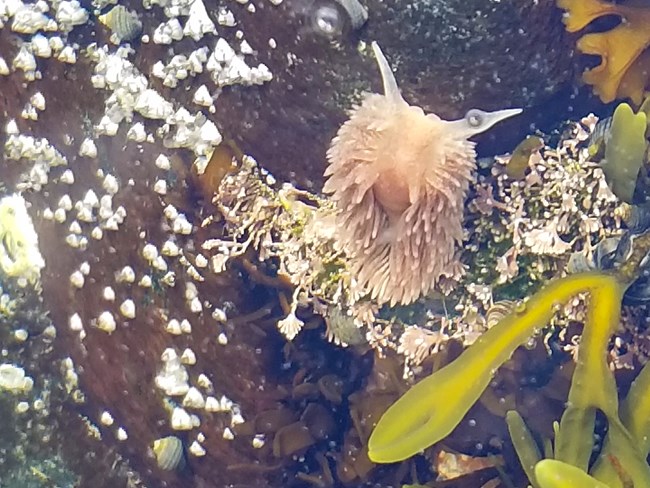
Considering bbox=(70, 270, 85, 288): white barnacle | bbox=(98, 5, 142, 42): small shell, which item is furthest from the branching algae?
bbox=(98, 5, 142, 42): small shell

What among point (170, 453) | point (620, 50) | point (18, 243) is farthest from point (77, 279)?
point (620, 50)

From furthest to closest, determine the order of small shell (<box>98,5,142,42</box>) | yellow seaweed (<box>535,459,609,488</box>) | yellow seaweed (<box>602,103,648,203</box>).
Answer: small shell (<box>98,5,142,42</box>) → yellow seaweed (<box>602,103,648,203</box>) → yellow seaweed (<box>535,459,609,488</box>)

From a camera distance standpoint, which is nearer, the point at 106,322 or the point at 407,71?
the point at 407,71

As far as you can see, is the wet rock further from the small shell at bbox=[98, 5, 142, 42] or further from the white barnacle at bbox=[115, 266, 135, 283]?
the white barnacle at bbox=[115, 266, 135, 283]

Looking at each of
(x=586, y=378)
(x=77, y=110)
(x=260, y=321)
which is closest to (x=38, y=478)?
(x=260, y=321)

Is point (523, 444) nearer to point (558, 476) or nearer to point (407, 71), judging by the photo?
point (558, 476)

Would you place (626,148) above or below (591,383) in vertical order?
above
